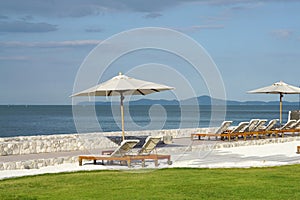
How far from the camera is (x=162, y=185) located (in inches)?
330

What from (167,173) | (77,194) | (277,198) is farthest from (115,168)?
(277,198)

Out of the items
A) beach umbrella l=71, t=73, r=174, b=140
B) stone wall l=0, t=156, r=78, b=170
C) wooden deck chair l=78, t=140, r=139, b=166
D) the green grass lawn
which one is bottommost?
the green grass lawn

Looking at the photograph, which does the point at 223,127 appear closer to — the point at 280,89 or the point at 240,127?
the point at 240,127

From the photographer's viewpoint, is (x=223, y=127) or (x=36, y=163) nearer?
(x=36, y=163)

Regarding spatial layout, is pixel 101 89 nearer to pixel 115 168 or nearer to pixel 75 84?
pixel 75 84

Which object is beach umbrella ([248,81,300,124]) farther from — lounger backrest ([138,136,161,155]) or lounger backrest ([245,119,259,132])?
lounger backrest ([138,136,161,155])

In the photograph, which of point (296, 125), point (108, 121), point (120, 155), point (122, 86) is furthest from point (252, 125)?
point (108, 121)

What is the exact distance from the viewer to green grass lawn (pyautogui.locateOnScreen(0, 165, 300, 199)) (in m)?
7.58

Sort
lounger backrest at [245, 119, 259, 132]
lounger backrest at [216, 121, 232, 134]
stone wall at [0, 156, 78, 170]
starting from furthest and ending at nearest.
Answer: lounger backrest at [245, 119, 259, 132] → lounger backrest at [216, 121, 232, 134] → stone wall at [0, 156, 78, 170]

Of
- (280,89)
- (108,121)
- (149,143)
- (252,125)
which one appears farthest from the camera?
(108,121)

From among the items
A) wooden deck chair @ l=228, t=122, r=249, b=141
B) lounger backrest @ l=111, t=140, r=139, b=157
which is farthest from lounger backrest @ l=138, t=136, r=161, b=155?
wooden deck chair @ l=228, t=122, r=249, b=141

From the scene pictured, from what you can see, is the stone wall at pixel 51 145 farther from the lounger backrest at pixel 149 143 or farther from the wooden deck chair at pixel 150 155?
the lounger backrest at pixel 149 143

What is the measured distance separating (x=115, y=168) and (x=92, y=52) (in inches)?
86.5

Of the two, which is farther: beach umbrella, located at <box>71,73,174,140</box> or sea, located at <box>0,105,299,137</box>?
sea, located at <box>0,105,299,137</box>
